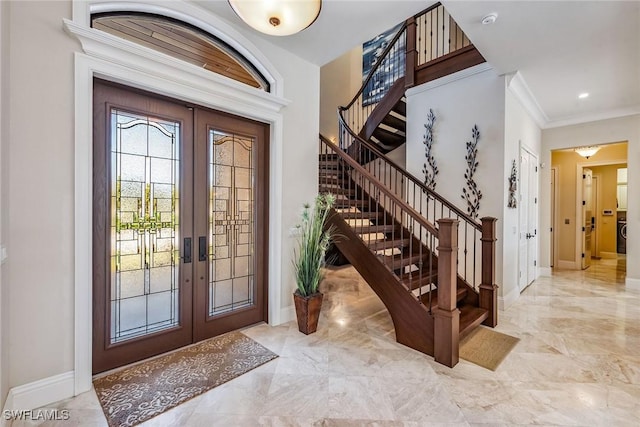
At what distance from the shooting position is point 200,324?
2734 mm

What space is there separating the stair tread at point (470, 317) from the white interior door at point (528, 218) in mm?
1656

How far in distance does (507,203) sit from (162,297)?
4.15 m

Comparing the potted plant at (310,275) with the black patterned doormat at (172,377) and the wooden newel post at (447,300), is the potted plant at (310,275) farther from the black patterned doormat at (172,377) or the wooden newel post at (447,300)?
the wooden newel post at (447,300)

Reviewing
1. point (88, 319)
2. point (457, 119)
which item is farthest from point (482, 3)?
point (88, 319)

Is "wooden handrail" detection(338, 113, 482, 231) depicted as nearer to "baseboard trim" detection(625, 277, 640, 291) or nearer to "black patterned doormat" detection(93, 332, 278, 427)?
"black patterned doormat" detection(93, 332, 278, 427)

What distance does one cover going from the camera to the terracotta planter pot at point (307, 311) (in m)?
2.93

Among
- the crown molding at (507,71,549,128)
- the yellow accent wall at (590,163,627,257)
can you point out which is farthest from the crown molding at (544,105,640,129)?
the yellow accent wall at (590,163,627,257)

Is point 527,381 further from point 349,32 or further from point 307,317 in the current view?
point 349,32

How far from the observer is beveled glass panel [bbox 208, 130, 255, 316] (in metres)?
2.81

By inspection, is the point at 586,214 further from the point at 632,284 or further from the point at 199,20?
the point at 199,20

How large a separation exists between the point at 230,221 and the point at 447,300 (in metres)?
2.15

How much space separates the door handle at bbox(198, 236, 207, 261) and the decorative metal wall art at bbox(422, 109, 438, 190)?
325 cm

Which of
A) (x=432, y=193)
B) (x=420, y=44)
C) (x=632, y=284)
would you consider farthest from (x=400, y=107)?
(x=632, y=284)

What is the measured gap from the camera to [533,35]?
288cm
